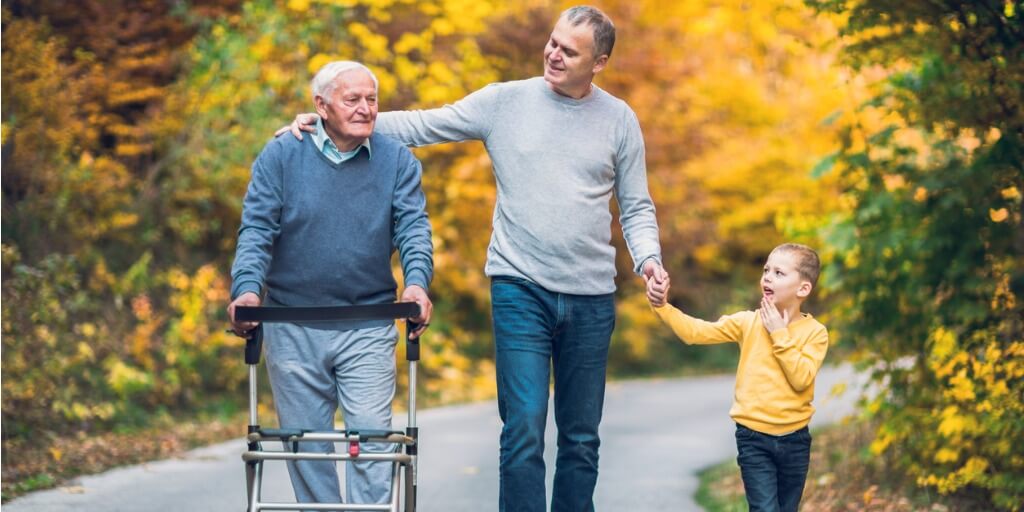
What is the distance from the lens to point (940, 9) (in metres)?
6.68

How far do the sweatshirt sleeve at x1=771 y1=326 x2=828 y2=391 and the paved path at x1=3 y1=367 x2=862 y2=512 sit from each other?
3.00m

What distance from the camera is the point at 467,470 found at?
9242mm

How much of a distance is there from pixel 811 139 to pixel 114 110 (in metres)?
10.7

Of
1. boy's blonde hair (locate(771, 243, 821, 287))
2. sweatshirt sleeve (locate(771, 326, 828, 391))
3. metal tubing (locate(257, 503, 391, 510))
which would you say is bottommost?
metal tubing (locate(257, 503, 391, 510))

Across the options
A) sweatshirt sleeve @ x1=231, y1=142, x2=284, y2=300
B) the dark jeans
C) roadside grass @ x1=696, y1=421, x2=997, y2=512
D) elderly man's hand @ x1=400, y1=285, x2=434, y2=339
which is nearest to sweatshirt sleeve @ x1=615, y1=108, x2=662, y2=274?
the dark jeans

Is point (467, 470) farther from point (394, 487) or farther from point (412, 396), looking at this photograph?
point (394, 487)

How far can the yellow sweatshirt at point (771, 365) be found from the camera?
16.5 ft

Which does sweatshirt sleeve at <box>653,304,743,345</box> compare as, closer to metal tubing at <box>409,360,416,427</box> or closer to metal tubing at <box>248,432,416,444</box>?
metal tubing at <box>409,360,416,427</box>

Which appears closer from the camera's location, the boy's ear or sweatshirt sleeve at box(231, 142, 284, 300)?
sweatshirt sleeve at box(231, 142, 284, 300)

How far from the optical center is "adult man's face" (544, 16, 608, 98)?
16.8 feet

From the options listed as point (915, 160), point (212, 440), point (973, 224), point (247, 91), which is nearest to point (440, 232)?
point (247, 91)

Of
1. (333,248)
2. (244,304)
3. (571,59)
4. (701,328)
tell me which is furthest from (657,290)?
(244,304)

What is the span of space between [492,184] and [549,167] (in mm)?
11927

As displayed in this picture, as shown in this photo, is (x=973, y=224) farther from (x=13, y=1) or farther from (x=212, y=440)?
(x=13, y=1)
